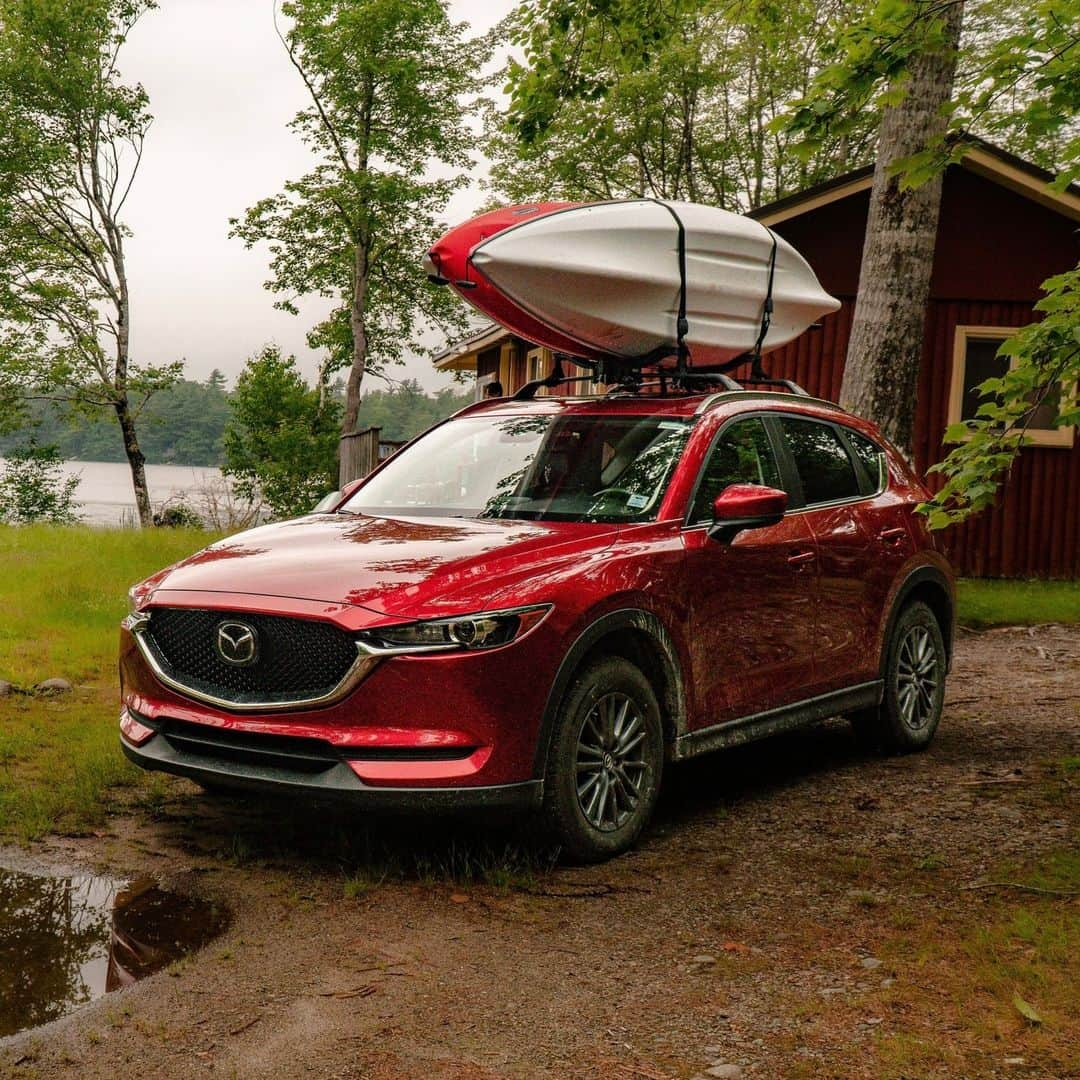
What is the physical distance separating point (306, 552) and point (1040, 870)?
3.13 meters

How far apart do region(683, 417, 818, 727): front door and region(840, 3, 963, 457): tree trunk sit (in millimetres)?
5154

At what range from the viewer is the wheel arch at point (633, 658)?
182 inches

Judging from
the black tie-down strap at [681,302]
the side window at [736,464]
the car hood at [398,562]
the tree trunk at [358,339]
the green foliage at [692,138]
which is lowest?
the car hood at [398,562]

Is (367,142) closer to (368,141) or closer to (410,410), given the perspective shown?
(368,141)

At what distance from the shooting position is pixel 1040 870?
5.05 metres

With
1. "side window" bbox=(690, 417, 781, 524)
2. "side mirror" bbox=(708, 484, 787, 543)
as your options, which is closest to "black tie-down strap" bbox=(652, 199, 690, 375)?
"side window" bbox=(690, 417, 781, 524)

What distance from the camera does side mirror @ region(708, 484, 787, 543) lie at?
5.38 meters

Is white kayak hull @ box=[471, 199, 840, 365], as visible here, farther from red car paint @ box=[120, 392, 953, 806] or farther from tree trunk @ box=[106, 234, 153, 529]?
tree trunk @ box=[106, 234, 153, 529]

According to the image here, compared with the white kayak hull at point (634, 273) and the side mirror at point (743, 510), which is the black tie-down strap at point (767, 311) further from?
the side mirror at point (743, 510)

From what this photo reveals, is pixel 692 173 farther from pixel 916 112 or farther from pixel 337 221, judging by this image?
pixel 916 112

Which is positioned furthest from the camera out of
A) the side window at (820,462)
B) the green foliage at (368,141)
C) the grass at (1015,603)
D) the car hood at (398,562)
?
the green foliage at (368,141)

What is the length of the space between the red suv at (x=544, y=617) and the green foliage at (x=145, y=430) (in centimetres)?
2989

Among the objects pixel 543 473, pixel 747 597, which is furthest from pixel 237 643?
pixel 747 597

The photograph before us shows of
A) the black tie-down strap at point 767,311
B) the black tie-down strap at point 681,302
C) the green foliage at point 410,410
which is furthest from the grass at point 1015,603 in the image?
the green foliage at point 410,410
